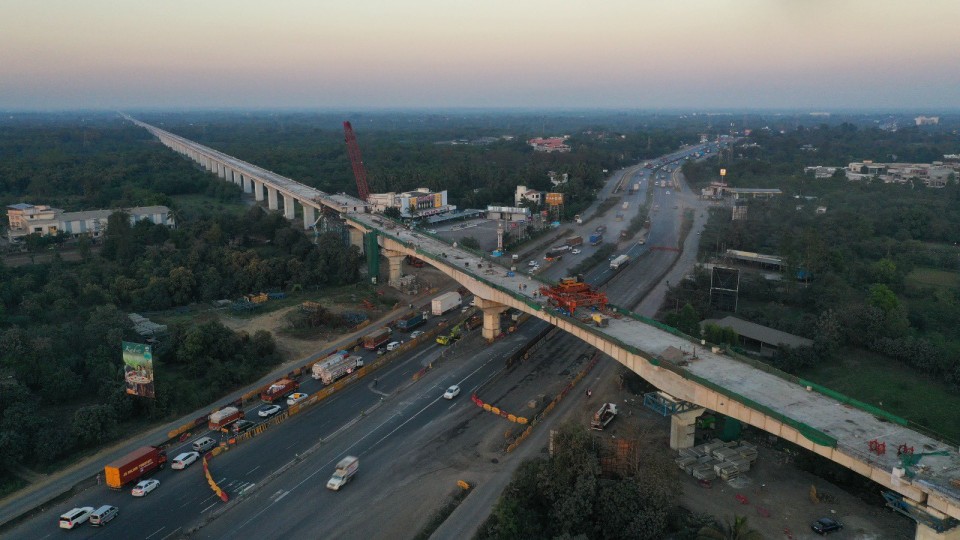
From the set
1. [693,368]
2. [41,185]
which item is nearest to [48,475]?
[693,368]

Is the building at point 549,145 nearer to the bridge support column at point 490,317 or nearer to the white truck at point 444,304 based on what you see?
the white truck at point 444,304

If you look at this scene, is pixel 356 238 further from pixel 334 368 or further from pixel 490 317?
pixel 334 368

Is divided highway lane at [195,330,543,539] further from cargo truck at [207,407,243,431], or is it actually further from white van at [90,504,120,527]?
cargo truck at [207,407,243,431]

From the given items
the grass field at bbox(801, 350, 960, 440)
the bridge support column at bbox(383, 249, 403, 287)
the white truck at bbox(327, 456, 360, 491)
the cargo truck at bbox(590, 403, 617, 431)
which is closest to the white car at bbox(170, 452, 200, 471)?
the white truck at bbox(327, 456, 360, 491)

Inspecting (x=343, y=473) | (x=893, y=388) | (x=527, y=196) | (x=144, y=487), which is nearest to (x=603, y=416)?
(x=343, y=473)

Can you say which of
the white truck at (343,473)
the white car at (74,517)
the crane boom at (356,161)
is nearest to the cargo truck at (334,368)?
the white truck at (343,473)

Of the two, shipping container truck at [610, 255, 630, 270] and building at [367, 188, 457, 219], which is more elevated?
building at [367, 188, 457, 219]
